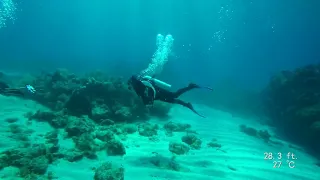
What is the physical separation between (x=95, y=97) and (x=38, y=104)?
3743 mm

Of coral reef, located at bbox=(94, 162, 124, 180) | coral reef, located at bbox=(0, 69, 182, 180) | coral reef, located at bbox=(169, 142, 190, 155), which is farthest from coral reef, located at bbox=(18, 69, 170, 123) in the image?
coral reef, located at bbox=(94, 162, 124, 180)

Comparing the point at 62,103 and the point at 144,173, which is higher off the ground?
the point at 62,103

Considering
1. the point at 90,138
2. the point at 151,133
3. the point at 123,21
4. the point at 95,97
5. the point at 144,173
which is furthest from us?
the point at 123,21

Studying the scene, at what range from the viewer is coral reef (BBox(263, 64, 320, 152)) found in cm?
1269

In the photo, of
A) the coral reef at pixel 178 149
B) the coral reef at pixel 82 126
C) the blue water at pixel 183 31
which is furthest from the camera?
the blue water at pixel 183 31

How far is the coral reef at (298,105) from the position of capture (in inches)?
500

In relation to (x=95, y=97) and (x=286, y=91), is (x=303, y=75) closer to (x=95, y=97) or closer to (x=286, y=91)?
(x=286, y=91)

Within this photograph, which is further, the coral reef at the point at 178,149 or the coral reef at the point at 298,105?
the coral reef at the point at 298,105

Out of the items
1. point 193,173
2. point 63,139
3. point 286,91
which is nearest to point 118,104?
point 63,139

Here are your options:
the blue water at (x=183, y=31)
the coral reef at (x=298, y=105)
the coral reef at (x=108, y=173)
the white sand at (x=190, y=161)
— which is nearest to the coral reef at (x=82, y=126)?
the coral reef at (x=108, y=173)

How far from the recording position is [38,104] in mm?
12227

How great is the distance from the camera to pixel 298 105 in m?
14.5

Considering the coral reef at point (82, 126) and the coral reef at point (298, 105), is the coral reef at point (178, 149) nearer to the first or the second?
the coral reef at point (82, 126)

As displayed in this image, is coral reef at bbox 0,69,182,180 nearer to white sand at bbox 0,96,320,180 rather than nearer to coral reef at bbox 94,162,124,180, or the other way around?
coral reef at bbox 94,162,124,180
